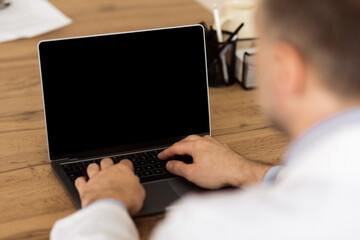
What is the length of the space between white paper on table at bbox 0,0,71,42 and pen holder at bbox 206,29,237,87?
0.60 m

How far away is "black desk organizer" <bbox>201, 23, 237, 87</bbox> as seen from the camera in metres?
1.53

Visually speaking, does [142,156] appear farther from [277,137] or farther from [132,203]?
[277,137]

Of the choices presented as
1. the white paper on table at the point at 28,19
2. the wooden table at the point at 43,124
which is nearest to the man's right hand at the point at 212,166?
the wooden table at the point at 43,124

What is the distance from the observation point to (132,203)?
1.02 meters

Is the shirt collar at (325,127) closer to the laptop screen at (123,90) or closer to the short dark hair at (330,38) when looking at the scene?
the short dark hair at (330,38)

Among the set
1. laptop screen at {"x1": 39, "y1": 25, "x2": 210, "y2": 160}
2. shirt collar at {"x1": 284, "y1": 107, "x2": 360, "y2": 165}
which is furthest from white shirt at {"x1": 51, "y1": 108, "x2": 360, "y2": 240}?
laptop screen at {"x1": 39, "y1": 25, "x2": 210, "y2": 160}

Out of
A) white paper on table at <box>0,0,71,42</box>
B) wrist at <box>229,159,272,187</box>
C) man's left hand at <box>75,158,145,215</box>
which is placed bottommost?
wrist at <box>229,159,272,187</box>

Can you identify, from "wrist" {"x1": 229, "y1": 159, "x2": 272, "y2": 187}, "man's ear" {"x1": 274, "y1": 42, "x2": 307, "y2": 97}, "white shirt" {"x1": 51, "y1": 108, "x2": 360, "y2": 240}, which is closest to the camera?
"white shirt" {"x1": 51, "y1": 108, "x2": 360, "y2": 240}

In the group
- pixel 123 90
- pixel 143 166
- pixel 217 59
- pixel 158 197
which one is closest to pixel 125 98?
pixel 123 90

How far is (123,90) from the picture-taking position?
4.11 feet

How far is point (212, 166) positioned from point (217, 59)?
48 centimetres

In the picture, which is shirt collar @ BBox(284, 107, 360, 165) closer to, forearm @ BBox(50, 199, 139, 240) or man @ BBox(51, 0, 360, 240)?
man @ BBox(51, 0, 360, 240)

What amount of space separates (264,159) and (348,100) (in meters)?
0.53

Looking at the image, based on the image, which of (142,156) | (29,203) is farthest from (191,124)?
(29,203)
